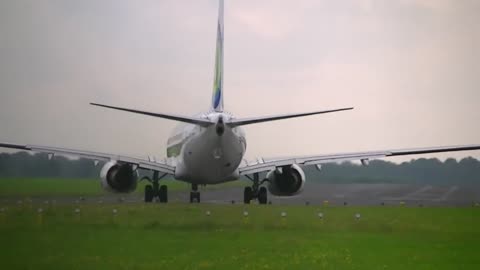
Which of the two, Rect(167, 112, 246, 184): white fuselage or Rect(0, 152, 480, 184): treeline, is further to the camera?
Rect(167, 112, 246, 184): white fuselage

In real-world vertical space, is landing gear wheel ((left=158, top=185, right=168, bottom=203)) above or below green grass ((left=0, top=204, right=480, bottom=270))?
above

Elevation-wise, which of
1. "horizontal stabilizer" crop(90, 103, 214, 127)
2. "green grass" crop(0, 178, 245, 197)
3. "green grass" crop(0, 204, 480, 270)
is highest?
"horizontal stabilizer" crop(90, 103, 214, 127)

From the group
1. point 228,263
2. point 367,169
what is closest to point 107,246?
point 228,263

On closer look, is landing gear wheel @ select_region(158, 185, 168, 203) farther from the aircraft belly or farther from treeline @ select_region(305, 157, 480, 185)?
treeline @ select_region(305, 157, 480, 185)

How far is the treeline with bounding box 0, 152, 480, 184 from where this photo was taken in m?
15.3

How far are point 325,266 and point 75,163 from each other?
11.3m

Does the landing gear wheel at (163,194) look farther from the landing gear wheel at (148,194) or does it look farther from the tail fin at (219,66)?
the tail fin at (219,66)

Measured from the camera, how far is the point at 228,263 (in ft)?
33.8

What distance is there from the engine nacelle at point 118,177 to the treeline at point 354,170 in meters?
0.37

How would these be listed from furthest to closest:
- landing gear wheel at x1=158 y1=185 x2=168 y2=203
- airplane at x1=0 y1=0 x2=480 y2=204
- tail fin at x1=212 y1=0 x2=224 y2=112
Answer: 1. tail fin at x1=212 y1=0 x2=224 y2=112
2. landing gear wheel at x1=158 y1=185 x2=168 y2=203
3. airplane at x1=0 y1=0 x2=480 y2=204

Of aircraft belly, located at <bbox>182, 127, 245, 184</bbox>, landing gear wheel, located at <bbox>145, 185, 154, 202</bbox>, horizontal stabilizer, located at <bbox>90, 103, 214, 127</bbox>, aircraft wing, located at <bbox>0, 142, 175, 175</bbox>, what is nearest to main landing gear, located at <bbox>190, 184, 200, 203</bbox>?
aircraft belly, located at <bbox>182, 127, 245, 184</bbox>

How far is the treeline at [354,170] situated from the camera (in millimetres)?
15344

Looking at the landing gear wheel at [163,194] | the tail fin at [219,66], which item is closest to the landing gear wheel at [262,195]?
the landing gear wheel at [163,194]

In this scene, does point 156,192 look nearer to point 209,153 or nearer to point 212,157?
point 212,157
